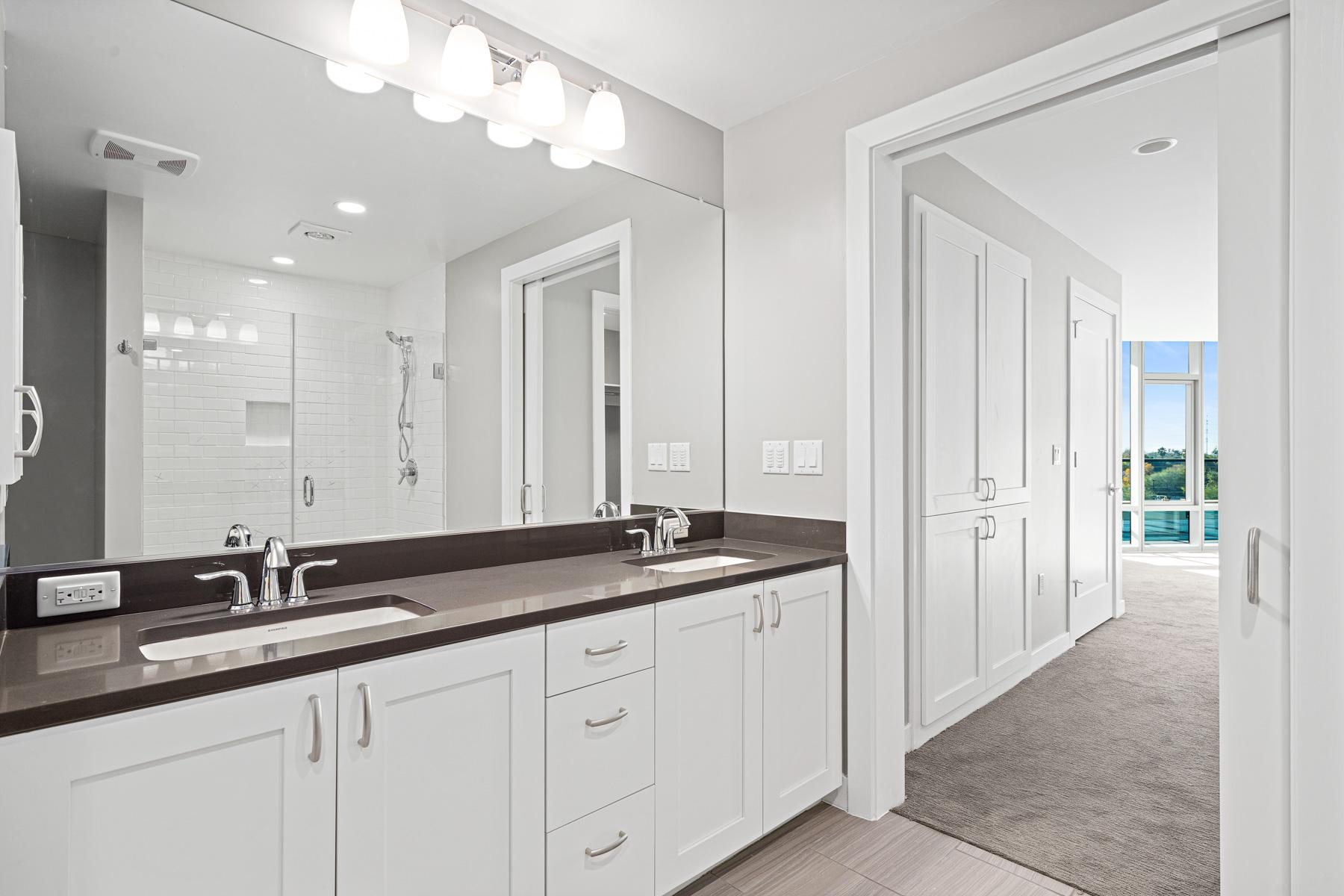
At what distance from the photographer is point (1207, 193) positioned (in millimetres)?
3477

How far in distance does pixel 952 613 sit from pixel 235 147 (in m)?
2.89

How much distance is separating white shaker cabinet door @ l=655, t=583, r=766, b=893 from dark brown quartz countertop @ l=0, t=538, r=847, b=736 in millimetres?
86

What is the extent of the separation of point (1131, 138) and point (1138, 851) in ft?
8.66

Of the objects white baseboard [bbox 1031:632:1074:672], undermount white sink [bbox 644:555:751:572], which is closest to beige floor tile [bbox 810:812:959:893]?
undermount white sink [bbox 644:555:751:572]

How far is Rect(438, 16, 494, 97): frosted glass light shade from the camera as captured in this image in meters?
1.85

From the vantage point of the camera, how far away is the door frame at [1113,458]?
4.14 meters

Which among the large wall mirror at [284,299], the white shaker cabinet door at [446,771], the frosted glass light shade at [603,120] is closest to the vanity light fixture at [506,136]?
the large wall mirror at [284,299]

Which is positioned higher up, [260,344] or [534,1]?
[534,1]

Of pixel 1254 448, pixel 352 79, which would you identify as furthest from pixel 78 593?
pixel 1254 448

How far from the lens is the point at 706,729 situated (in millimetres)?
1793

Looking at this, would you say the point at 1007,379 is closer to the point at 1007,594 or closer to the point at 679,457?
the point at 1007,594

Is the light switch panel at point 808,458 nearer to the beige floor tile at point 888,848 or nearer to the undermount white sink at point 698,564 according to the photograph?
the undermount white sink at point 698,564

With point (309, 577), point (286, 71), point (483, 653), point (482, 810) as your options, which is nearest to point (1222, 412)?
point (483, 653)

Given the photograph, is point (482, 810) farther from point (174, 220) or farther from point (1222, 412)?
point (1222, 412)
